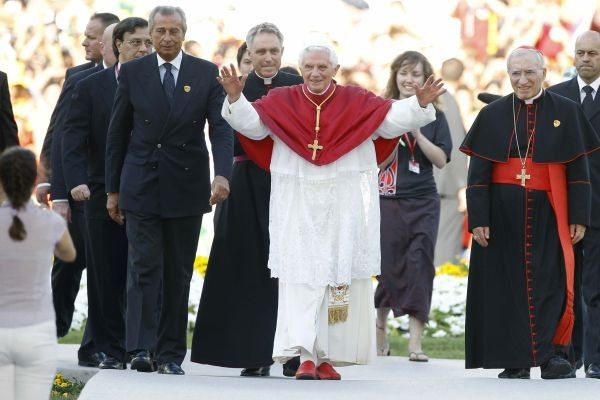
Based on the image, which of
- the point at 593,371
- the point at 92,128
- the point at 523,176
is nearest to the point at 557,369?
the point at 593,371

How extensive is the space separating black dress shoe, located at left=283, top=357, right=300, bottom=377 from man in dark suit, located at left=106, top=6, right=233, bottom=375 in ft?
2.61

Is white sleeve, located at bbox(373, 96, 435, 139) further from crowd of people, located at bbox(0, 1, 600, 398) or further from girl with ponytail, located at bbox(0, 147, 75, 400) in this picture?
girl with ponytail, located at bbox(0, 147, 75, 400)

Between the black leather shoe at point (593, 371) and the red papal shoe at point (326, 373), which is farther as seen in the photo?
the black leather shoe at point (593, 371)

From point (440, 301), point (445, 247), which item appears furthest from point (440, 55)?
point (440, 301)

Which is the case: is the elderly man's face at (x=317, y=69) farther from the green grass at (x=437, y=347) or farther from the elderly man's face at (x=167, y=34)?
the green grass at (x=437, y=347)

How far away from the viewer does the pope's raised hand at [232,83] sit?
10.4 meters

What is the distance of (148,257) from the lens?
35.4 feet

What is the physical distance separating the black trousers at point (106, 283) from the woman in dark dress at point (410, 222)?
96.2 inches

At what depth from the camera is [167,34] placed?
10.8 meters

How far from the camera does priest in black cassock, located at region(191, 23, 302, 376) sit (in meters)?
11.2

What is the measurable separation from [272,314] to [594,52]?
8.92ft

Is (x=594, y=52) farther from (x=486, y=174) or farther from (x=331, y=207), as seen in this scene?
(x=331, y=207)

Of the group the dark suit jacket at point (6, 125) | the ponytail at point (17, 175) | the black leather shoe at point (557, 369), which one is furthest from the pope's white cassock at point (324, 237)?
the ponytail at point (17, 175)

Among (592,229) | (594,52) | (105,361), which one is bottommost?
(105,361)
